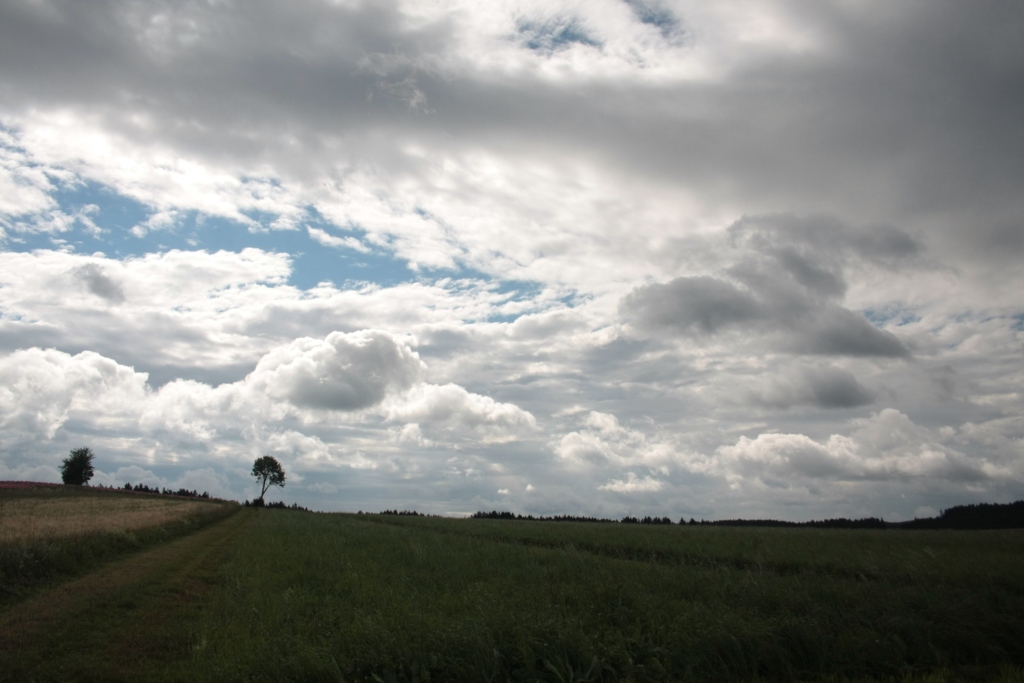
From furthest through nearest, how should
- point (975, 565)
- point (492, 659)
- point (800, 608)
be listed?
1. point (975, 565)
2. point (800, 608)
3. point (492, 659)

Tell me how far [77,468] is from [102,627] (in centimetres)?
13089

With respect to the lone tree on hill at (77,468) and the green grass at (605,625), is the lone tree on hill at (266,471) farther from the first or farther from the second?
the green grass at (605,625)

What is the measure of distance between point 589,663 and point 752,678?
2.40m

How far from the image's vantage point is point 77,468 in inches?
4545

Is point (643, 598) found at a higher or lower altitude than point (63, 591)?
higher

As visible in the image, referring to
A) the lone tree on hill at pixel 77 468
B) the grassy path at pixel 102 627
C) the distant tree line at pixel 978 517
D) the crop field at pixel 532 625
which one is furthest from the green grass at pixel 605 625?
the lone tree on hill at pixel 77 468

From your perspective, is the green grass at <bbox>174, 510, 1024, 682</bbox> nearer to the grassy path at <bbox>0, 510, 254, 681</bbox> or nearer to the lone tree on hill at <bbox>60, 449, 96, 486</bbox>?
the grassy path at <bbox>0, 510, 254, 681</bbox>

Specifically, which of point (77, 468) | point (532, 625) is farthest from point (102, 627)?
point (77, 468)

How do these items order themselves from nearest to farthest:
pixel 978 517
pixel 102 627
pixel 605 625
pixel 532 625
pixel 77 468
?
pixel 532 625 < pixel 605 625 < pixel 102 627 < pixel 978 517 < pixel 77 468

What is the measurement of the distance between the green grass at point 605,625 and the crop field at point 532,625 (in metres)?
0.03

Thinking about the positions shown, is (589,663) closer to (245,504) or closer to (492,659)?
(492,659)

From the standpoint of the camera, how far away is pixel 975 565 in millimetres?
16234

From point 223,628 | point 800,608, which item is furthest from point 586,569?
point 223,628

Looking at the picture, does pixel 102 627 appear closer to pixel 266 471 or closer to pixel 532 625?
pixel 532 625
